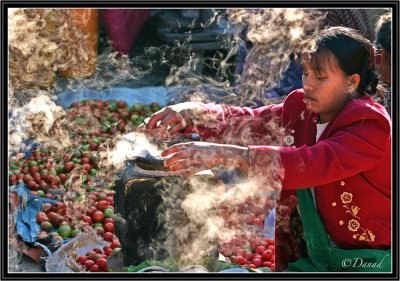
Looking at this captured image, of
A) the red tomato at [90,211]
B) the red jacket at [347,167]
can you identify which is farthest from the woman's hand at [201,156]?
Result: the red tomato at [90,211]

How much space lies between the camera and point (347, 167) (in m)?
2.70

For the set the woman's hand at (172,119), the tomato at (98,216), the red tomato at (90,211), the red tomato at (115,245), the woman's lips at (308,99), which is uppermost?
the woman's lips at (308,99)

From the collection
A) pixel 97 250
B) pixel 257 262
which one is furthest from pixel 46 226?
pixel 257 262

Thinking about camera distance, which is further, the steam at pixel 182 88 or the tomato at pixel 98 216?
the tomato at pixel 98 216

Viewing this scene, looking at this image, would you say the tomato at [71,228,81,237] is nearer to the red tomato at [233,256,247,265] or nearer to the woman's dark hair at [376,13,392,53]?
the red tomato at [233,256,247,265]

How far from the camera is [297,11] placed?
3.81 meters

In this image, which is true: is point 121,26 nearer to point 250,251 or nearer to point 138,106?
point 138,106

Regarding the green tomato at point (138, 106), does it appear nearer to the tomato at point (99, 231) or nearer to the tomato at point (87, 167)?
the tomato at point (87, 167)

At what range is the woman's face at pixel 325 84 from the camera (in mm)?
2854

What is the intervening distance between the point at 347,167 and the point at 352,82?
15.1 inches

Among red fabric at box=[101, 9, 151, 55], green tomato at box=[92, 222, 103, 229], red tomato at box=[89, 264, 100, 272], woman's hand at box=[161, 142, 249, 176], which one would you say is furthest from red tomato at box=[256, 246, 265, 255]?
red fabric at box=[101, 9, 151, 55]

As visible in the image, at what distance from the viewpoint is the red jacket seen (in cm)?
265

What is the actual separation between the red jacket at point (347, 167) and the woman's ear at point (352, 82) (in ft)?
0.18

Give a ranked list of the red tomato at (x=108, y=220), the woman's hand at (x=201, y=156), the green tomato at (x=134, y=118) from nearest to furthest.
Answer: the woman's hand at (x=201, y=156)
the red tomato at (x=108, y=220)
the green tomato at (x=134, y=118)
